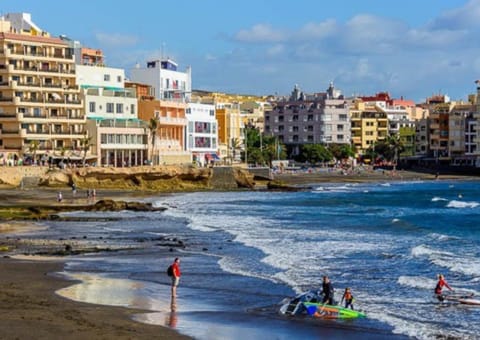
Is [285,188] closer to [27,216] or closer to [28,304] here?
[27,216]

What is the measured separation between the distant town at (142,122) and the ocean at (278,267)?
89.3ft

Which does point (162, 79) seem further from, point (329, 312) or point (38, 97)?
point (329, 312)

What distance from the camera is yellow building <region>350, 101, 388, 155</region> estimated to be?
568 ft

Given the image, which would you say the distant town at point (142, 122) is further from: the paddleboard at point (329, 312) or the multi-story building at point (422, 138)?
the paddleboard at point (329, 312)

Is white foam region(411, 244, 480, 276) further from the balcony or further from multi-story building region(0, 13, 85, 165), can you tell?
the balcony

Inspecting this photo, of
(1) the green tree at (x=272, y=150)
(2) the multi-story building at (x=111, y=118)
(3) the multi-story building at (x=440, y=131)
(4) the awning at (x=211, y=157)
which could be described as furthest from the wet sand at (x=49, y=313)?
(3) the multi-story building at (x=440, y=131)

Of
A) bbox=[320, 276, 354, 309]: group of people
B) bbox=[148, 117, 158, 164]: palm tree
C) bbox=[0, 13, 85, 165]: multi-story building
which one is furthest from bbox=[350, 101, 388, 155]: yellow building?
bbox=[320, 276, 354, 309]: group of people

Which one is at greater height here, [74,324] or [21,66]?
[21,66]

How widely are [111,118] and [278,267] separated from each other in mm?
64740

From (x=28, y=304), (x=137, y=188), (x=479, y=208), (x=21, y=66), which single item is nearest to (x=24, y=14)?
(x=21, y=66)

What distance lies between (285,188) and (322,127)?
68.1 metres

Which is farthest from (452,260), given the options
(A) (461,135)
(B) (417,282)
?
(A) (461,135)

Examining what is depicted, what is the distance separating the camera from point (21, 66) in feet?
292

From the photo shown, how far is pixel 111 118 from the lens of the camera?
96.2 metres
